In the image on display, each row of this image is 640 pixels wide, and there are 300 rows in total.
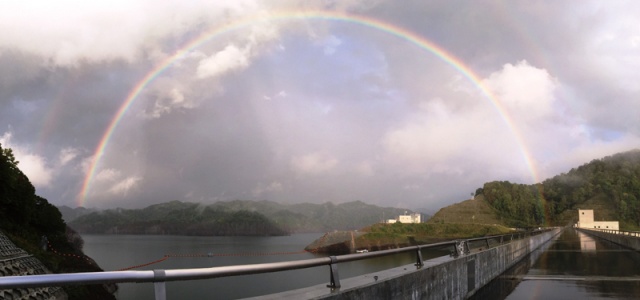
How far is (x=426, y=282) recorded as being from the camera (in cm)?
976

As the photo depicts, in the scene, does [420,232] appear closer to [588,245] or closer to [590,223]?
[590,223]

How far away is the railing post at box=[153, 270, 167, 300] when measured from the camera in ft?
13.3

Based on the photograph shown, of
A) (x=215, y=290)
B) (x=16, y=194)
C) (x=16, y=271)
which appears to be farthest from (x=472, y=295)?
(x=16, y=194)

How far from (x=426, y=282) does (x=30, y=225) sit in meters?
70.5

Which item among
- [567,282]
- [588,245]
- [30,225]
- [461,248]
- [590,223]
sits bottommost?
[590,223]

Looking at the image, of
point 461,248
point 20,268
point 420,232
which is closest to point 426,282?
point 461,248

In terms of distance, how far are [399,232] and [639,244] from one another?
125310mm

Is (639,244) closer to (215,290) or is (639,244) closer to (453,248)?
(453,248)

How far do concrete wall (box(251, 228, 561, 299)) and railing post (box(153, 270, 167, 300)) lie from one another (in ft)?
4.77

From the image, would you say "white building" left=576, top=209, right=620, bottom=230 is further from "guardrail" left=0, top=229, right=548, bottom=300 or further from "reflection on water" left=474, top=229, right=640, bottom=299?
"guardrail" left=0, top=229, right=548, bottom=300

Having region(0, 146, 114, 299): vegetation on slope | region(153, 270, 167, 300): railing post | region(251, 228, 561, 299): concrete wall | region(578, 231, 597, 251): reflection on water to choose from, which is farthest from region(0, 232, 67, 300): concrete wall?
region(578, 231, 597, 251): reflection on water

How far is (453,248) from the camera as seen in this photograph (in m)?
13.7

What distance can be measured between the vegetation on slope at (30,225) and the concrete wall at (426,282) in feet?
120

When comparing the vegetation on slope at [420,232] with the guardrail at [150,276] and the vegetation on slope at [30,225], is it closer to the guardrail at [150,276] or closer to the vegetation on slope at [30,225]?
the vegetation on slope at [30,225]
